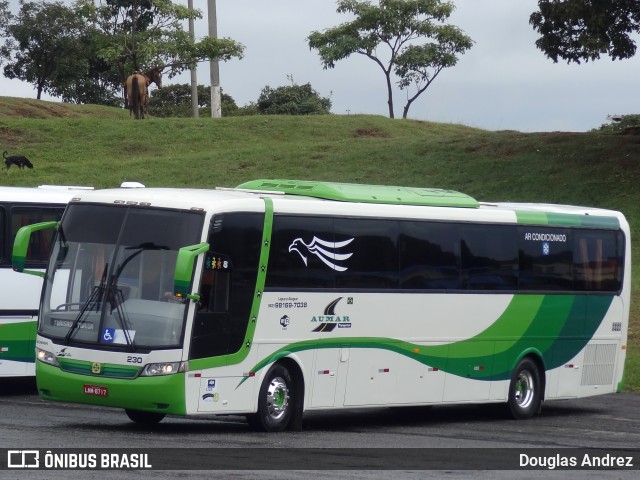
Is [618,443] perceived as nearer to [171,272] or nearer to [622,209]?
[171,272]

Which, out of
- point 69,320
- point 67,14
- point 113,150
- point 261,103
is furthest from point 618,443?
point 261,103

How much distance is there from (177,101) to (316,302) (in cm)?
7763

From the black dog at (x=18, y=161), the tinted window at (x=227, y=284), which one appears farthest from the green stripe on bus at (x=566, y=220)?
the black dog at (x=18, y=161)

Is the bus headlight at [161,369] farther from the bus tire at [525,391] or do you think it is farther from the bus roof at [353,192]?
the bus tire at [525,391]

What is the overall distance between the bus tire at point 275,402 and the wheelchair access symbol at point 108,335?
75.9 inches

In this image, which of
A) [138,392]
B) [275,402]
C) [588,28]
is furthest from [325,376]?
[588,28]

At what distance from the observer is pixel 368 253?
1656 centimetres

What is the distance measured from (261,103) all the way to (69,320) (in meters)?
70.8

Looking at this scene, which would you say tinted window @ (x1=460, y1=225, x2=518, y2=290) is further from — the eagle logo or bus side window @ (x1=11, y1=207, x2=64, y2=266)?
bus side window @ (x1=11, y1=207, x2=64, y2=266)

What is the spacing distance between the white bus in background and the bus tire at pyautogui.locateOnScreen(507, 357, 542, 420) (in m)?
7.32

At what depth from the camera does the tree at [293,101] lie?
8225 centimetres

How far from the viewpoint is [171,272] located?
14391 mm

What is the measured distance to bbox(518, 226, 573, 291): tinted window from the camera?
1884 centimetres

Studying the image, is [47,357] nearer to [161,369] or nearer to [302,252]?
[161,369]
